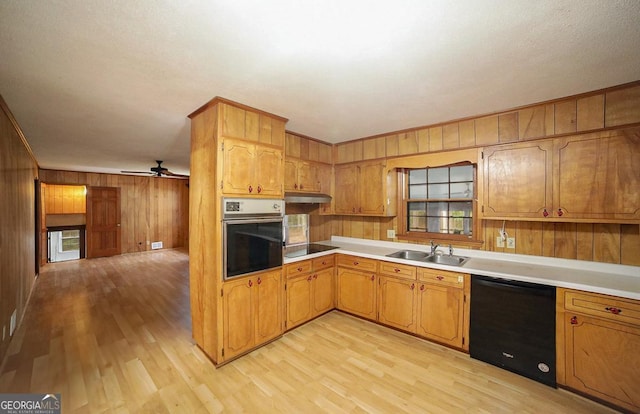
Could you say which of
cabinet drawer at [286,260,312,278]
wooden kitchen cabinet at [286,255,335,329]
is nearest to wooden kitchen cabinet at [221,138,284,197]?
cabinet drawer at [286,260,312,278]

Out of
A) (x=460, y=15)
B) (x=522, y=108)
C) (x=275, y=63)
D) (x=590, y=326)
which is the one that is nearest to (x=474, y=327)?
(x=590, y=326)

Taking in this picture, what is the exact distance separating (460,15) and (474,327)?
2615mm

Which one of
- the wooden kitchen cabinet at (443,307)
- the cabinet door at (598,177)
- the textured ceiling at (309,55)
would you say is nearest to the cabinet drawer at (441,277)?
the wooden kitchen cabinet at (443,307)

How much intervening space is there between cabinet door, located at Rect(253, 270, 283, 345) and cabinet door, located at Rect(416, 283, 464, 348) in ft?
5.26

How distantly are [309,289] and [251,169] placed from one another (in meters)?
1.70

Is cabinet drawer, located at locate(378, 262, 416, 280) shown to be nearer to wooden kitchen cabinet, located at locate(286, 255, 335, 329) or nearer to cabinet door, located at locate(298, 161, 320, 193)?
wooden kitchen cabinet, located at locate(286, 255, 335, 329)

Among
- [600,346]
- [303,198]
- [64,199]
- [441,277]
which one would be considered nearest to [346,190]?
[303,198]

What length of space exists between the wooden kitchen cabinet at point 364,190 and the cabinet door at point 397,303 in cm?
96

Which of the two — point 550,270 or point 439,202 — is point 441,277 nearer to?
point 550,270

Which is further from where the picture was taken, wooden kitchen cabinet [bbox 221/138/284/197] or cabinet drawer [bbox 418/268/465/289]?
cabinet drawer [bbox 418/268/465/289]

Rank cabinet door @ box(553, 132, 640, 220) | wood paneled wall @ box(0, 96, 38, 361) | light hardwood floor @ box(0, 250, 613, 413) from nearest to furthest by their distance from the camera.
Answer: light hardwood floor @ box(0, 250, 613, 413) → cabinet door @ box(553, 132, 640, 220) → wood paneled wall @ box(0, 96, 38, 361)

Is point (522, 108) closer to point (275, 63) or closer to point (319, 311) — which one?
point (275, 63)

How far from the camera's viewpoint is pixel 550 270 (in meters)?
2.38

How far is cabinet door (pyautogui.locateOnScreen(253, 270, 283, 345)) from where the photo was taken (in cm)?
261
